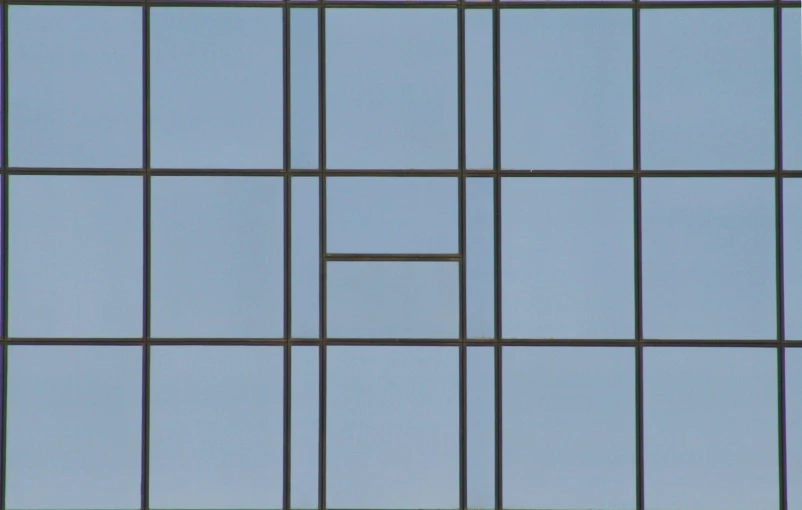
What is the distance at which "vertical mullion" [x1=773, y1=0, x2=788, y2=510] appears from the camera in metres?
7.81

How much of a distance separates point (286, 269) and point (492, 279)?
2.02 meters

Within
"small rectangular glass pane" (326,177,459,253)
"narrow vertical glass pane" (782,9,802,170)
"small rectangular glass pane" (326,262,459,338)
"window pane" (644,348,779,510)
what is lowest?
"window pane" (644,348,779,510)

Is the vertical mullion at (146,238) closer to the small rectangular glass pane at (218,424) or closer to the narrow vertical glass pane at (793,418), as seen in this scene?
the small rectangular glass pane at (218,424)

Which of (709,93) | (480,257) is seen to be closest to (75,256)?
(480,257)

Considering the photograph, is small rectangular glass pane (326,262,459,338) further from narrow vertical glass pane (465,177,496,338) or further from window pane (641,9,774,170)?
window pane (641,9,774,170)

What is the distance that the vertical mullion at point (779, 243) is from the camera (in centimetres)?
781

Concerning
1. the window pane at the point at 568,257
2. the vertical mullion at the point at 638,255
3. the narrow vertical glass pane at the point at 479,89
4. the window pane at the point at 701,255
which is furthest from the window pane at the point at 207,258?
the window pane at the point at 701,255

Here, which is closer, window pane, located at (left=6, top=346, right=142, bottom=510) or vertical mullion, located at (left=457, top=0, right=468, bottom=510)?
vertical mullion, located at (left=457, top=0, right=468, bottom=510)

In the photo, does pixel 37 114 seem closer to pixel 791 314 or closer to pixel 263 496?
pixel 263 496

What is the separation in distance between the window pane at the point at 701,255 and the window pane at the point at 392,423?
2131 millimetres

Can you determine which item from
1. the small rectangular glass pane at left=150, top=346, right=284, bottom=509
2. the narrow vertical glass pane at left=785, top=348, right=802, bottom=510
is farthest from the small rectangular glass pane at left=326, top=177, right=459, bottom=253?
the narrow vertical glass pane at left=785, top=348, right=802, bottom=510

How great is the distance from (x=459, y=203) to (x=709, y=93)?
2.63 meters

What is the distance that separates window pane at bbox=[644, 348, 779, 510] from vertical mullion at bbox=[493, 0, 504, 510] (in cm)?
144

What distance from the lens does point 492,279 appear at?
788cm
